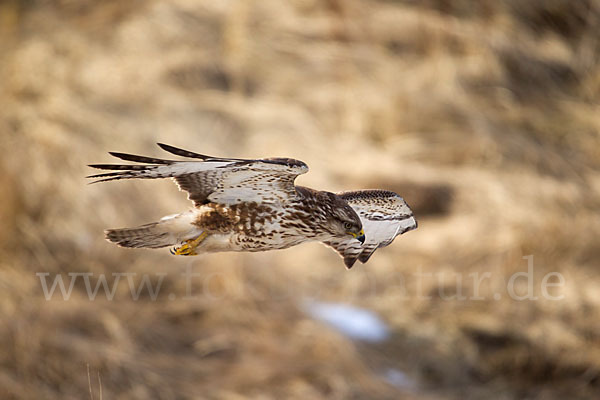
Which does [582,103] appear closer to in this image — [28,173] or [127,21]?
[127,21]

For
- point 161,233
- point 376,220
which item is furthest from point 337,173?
point 161,233

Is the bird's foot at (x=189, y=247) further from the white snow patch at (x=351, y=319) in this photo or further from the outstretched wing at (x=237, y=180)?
the white snow patch at (x=351, y=319)

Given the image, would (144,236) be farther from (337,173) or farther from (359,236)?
(337,173)

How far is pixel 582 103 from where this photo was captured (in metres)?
7.73

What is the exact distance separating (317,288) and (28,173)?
2.90 metres

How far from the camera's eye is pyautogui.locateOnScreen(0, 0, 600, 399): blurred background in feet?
21.4

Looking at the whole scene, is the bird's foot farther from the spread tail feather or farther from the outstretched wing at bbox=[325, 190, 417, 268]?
the outstretched wing at bbox=[325, 190, 417, 268]

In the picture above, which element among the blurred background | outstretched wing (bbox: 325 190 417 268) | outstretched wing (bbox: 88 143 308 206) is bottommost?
the blurred background

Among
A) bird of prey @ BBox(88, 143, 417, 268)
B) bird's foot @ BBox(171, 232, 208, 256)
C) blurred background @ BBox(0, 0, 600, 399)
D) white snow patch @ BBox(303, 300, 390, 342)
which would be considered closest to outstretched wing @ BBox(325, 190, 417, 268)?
bird of prey @ BBox(88, 143, 417, 268)

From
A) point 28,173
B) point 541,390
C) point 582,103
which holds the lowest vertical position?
point 541,390

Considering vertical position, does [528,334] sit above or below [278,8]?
below

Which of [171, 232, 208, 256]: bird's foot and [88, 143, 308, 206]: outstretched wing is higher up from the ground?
[88, 143, 308, 206]: outstretched wing

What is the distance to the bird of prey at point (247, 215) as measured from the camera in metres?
1.64

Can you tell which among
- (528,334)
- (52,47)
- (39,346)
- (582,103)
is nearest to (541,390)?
(528,334)
